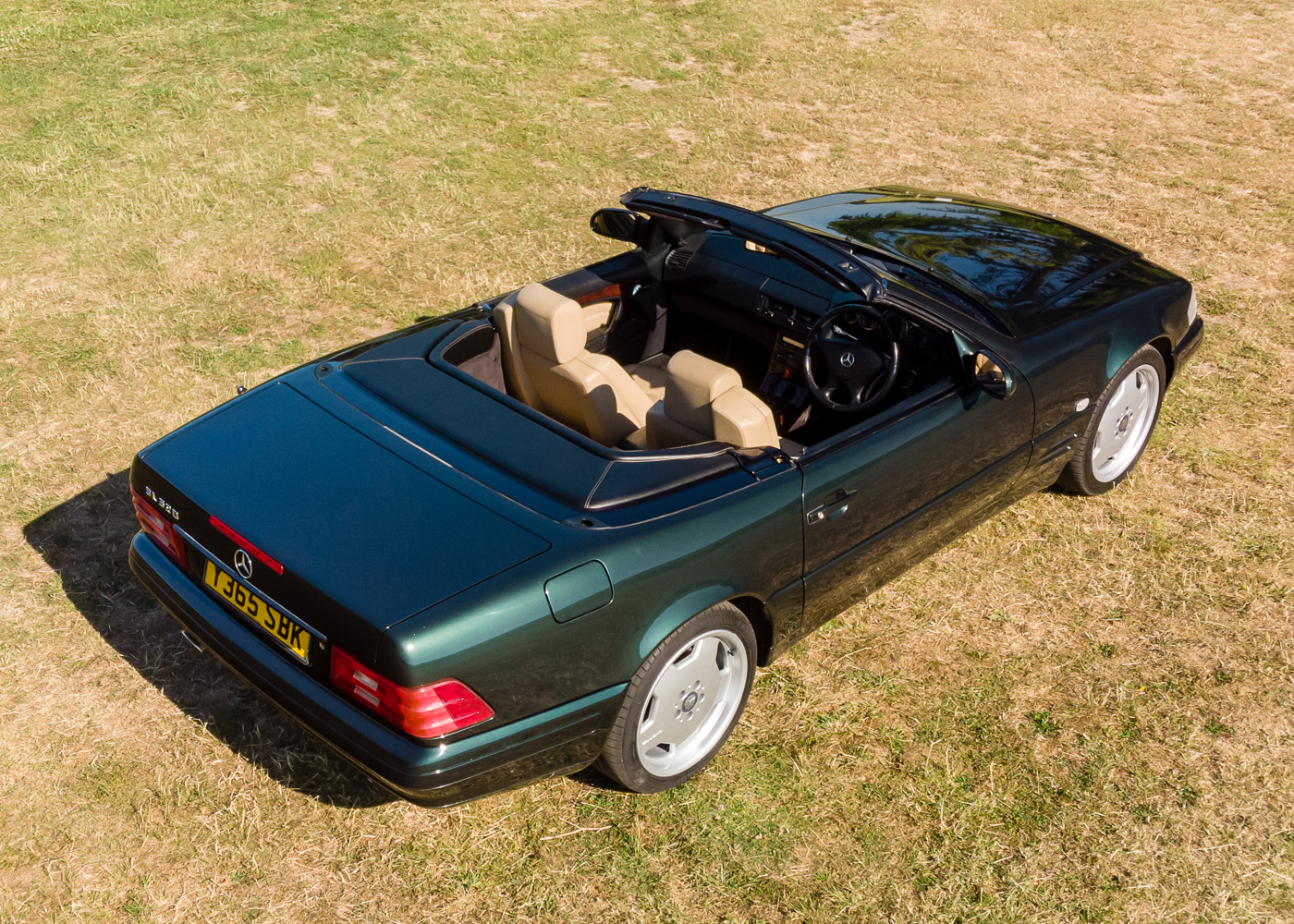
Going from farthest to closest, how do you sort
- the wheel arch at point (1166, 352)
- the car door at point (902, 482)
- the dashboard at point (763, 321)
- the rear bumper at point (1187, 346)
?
A: the rear bumper at point (1187, 346) → the wheel arch at point (1166, 352) → the dashboard at point (763, 321) → the car door at point (902, 482)

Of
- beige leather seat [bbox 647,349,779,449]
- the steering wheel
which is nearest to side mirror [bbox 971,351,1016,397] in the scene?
the steering wheel

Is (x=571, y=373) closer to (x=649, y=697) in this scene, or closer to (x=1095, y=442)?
Answer: (x=649, y=697)

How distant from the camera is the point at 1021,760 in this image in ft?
11.9

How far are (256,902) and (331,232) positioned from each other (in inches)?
200

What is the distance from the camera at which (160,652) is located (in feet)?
13.1

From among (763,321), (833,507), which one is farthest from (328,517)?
(763,321)

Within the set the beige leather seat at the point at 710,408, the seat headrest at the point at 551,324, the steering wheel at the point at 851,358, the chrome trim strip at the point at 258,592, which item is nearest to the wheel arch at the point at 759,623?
the beige leather seat at the point at 710,408

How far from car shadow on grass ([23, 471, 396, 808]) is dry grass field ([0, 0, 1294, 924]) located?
2 centimetres

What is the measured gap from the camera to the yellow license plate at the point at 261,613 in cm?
293

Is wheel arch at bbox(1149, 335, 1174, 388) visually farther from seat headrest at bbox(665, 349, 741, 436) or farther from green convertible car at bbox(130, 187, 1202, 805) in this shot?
seat headrest at bbox(665, 349, 741, 436)

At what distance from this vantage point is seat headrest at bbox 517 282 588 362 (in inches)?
146

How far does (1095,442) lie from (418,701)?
3.28 metres

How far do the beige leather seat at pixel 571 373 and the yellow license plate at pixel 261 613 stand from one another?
1256 millimetres

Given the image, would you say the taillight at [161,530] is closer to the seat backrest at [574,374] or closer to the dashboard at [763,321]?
the seat backrest at [574,374]
